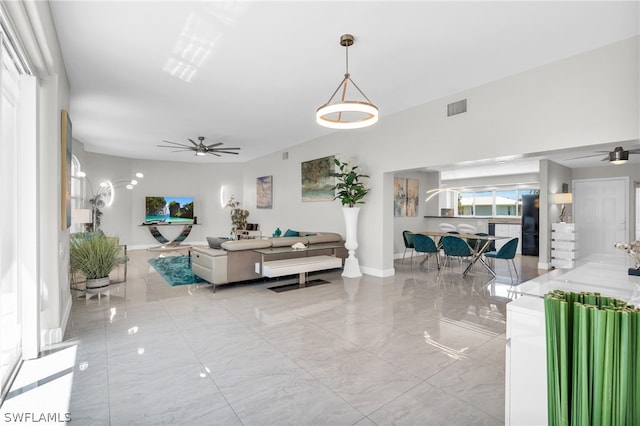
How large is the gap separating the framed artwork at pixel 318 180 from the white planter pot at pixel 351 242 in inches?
46.6

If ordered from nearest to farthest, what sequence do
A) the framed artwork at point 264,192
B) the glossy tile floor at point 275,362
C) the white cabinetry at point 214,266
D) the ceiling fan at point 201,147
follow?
the glossy tile floor at point 275,362, the white cabinetry at point 214,266, the ceiling fan at point 201,147, the framed artwork at point 264,192

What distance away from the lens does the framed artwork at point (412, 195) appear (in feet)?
29.0

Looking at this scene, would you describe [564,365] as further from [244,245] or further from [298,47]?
[244,245]

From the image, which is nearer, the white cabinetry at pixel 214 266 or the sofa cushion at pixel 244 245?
the white cabinetry at pixel 214 266

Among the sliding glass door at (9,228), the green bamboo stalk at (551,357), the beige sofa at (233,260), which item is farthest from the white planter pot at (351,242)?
the green bamboo stalk at (551,357)

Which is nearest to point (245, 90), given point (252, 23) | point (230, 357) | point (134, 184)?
point (252, 23)

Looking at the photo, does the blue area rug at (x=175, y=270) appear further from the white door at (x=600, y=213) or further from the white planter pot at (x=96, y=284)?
the white door at (x=600, y=213)

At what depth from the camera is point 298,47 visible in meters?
3.60

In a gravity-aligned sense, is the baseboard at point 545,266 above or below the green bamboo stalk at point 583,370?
below

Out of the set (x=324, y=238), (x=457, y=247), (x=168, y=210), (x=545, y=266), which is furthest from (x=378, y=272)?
(x=168, y=210)

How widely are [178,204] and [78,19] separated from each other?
8754 millimetres

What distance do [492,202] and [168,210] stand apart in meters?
11.7

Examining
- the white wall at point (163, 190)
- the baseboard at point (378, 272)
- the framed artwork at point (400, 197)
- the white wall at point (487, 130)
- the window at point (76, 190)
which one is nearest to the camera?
the white wall at point (487, 130)

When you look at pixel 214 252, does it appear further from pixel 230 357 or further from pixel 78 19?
pixel 78 19
